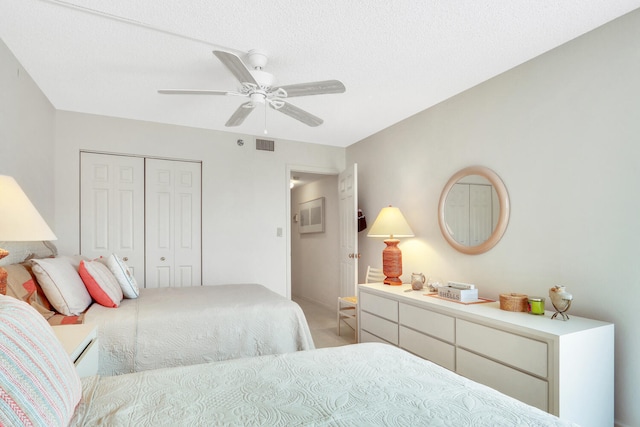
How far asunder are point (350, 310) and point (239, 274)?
139 cm

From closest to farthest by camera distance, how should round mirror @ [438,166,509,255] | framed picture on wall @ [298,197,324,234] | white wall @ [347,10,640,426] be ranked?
white wall @ [347,10,640,426]
round mirror @ [438,166,509,255]
framed picture on wall @ [298,197,324,234]

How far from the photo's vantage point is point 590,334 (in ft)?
6.05

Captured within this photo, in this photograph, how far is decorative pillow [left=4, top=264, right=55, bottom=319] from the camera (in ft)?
6.11

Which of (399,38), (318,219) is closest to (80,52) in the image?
(399,38)

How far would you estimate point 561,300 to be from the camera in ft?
6.63

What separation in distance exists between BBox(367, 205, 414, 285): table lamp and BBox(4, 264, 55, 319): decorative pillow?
2638 millimetres

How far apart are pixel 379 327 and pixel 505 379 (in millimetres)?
1268

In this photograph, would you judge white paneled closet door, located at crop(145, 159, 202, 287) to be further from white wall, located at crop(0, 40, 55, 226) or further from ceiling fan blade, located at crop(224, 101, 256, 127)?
ceiling fan blade, located at crop(224, 101, 256, 127)

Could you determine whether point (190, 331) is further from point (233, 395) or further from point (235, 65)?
point (235, 65)

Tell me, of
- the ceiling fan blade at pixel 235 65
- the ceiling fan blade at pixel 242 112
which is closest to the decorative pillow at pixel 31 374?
the ceiling fan blade at pixel 235 65

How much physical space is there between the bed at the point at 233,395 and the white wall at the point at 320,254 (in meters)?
3.70

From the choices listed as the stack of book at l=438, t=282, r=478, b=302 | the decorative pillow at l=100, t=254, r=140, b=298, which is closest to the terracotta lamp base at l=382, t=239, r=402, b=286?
the stack of book at l=438, t=282, r=478, b=302

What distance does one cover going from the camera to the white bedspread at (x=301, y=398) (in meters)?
1.00

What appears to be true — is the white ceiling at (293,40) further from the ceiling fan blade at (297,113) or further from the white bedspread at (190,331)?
the white bedspread at (190,331)
